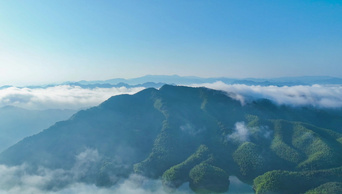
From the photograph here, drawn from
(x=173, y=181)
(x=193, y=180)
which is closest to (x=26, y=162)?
(x=173, y=181)

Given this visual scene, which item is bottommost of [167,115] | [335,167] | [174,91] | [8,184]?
A: [8,184]

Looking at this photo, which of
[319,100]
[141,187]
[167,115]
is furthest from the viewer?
[319,100]

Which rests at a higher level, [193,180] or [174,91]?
[174,91]

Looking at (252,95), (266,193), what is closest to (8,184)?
(266,193)

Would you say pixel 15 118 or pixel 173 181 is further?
pixel 15 118

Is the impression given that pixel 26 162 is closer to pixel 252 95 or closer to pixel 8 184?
pixel 8 184

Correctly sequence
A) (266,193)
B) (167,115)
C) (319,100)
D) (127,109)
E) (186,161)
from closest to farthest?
(266,193)
(186,161)
(167,115)
(127,109)
(319,100)

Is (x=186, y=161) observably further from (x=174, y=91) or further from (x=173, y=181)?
(x=174, y=91)
